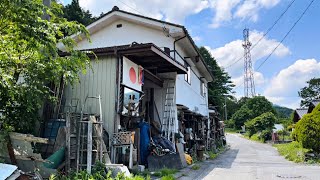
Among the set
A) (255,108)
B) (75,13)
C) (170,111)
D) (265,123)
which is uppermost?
(75,13)

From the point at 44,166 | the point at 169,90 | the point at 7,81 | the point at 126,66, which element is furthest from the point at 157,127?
the point at 7,81

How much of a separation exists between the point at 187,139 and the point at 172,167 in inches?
236

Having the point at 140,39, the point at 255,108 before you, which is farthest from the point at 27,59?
the point at 255,108

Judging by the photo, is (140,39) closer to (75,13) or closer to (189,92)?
(189,92)

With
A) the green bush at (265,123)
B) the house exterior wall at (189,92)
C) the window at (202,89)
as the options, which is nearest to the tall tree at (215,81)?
the green bush at (265,123)

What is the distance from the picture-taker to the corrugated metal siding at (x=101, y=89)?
8508 millimetres

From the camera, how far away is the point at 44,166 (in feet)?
19.9

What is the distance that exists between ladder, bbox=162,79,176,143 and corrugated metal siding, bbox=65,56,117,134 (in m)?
3.79

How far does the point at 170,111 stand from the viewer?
12.0m

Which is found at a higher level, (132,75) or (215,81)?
(215,81)

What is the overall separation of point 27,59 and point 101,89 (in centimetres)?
304

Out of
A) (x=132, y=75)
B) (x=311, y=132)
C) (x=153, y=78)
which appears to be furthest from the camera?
(x=311, y=132)

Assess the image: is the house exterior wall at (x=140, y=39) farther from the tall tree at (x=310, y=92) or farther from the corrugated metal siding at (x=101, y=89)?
the tall tree at (x=310, y=92)

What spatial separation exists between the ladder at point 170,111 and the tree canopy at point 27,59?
5.89 meters
